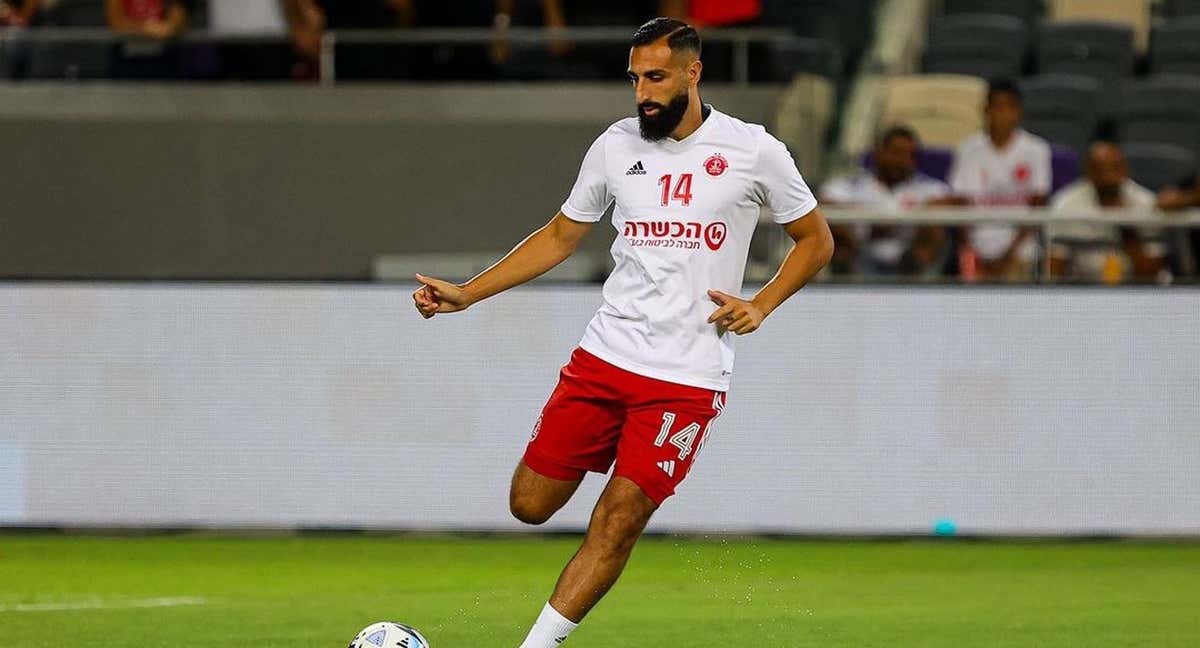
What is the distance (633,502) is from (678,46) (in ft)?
4.71

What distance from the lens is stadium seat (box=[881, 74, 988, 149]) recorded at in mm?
14000

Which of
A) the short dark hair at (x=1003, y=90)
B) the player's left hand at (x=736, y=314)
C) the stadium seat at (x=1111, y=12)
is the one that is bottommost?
the stadium seat at (x=1111, y=12)

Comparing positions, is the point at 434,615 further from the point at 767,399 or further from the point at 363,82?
the point at 363,82

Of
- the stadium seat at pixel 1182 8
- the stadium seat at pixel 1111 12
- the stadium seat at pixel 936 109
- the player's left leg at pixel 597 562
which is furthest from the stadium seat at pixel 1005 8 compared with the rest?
the player's left leg at pixel 597 562

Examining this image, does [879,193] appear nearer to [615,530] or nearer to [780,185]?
→ [780,185]

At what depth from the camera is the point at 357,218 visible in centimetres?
1320

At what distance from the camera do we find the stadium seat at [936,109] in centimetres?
1400

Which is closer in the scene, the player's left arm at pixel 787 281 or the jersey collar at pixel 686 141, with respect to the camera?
the player's left arm at pixel 787 281

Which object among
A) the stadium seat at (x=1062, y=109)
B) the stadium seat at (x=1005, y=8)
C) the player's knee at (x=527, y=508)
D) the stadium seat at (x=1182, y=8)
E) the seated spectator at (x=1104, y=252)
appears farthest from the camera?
the stadium seat at (x=1005, y=8)

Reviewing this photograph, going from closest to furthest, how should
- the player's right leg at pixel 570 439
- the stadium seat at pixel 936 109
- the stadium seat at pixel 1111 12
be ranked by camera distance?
1. the player's right leg at pixel 570 439
2. the stadium seat at pixel 936 109
3. the stadium seat at pixel 1111 12

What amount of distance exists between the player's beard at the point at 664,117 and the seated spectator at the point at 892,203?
477 centimetres

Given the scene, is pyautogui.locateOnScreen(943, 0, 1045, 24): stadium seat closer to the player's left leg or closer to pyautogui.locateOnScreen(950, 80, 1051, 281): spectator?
pyautogui.locateOnScreen(950, 80, 1051, 281): spectator

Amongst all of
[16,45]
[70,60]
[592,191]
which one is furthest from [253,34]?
[592,191]

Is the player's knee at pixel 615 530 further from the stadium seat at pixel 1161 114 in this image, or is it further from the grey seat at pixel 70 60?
the stadium seat at pixel 1161 114
